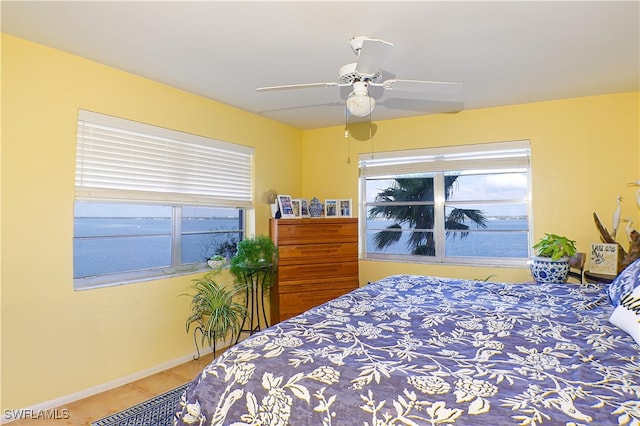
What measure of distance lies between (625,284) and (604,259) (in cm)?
152

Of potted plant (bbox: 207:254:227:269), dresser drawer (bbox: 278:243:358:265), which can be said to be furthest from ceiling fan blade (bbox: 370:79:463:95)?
potted plant (bbox: 207:254:227:269)

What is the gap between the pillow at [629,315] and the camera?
1402 millimetres

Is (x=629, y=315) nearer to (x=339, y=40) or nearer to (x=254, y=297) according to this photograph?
(x=339, y=40)

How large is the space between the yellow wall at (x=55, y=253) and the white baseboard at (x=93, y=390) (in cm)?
3

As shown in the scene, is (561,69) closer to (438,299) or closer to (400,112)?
(400,112)

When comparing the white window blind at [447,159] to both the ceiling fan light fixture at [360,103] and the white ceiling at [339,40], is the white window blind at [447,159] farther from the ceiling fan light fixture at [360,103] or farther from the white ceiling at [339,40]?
the ceiling fan light fixture at [360,103]

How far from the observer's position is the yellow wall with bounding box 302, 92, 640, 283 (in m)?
3.27

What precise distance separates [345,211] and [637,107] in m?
2.84

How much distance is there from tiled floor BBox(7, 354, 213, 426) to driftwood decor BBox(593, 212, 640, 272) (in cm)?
362

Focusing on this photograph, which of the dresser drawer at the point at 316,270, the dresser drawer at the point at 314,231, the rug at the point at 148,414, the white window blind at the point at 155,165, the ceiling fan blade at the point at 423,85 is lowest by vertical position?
the rug at the point at 148,414

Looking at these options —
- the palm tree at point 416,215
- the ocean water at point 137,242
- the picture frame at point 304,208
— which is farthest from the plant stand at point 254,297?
the palm tree at point 416,215

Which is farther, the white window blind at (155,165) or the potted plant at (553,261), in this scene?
the potted plant at (553,261)

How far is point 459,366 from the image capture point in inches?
47.1

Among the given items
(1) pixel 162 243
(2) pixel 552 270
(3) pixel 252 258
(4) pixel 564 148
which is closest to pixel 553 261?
(2) pixel 552 270
